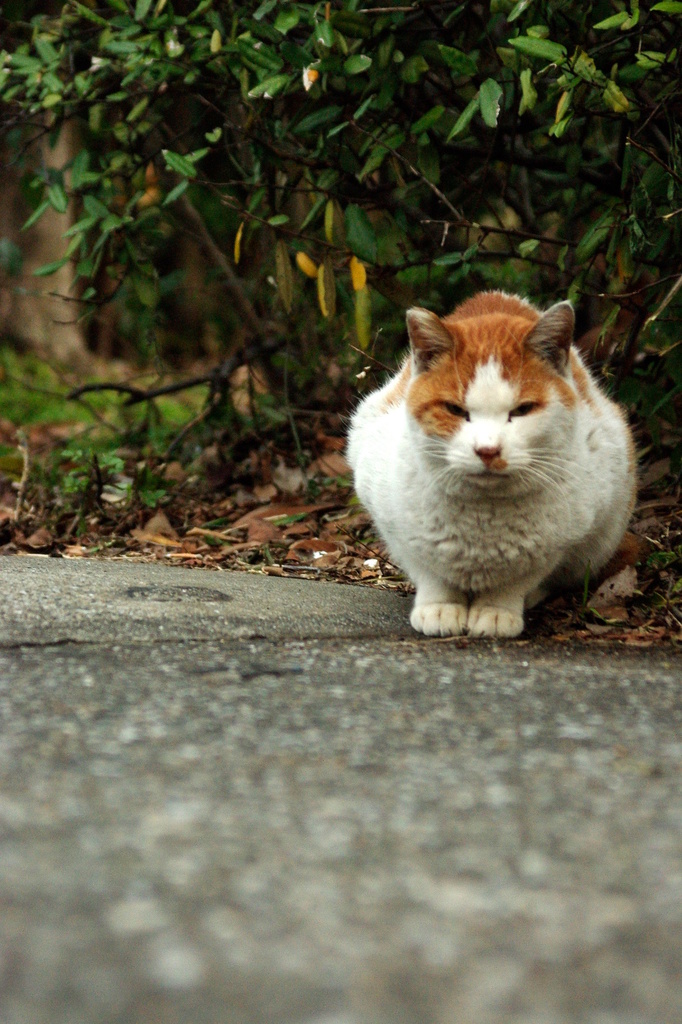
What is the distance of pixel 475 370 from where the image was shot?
247cm

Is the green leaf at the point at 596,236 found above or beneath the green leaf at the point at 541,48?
beneath

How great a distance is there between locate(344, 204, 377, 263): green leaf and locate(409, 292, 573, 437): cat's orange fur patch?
0.61 m

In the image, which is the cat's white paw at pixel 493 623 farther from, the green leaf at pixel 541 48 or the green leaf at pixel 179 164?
the green leaf at pixel 179 164

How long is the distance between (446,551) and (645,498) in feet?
4.41

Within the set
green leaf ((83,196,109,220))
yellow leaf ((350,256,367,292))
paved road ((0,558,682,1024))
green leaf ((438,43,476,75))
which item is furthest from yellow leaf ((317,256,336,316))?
paved road ((0,558,682,1024))

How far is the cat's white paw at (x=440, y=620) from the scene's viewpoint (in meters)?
2.43

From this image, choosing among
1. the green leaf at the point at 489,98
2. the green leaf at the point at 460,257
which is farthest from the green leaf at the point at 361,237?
the green leaf at the point at 489,98

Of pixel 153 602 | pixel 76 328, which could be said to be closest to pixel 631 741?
pixel 153 602

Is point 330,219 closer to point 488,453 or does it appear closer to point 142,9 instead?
point 142,9

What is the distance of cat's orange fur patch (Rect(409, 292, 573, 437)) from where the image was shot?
2453 mm

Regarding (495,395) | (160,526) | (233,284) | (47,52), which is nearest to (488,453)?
(495,395)

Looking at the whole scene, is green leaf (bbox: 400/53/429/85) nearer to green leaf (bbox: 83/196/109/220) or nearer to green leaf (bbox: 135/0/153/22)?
green leaf (bbox: 135/0/153/22)

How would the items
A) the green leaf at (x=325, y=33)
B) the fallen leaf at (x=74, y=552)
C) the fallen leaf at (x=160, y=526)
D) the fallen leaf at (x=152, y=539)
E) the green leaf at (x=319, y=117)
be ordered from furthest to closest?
the fallen leaf at (x=160, y=526)
the fallen leaf at (x=152, y=539)
the fallen leaf at (x=74, y=552)
the green leaf at (x=319, y=117)
the green leaf at (x=325, y=33)

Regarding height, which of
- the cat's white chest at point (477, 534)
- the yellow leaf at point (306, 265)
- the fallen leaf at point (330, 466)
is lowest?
the fallen leaf at point (330, 466)
